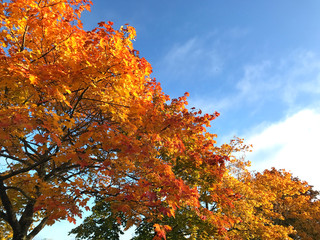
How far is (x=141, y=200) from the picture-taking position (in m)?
6.89

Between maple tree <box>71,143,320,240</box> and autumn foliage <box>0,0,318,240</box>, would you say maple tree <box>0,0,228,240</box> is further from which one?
maple tree <box>71,143,320,240</box>

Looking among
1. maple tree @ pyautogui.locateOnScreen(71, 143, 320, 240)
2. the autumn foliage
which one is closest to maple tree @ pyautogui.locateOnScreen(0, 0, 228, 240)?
the autumn foliage

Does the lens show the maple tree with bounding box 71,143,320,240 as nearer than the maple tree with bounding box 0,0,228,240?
No

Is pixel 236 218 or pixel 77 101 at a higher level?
pixel 77 101

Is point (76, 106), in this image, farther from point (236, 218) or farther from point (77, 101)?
point (236, 218)

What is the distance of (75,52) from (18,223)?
22.7ft

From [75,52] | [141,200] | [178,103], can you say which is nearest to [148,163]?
[141,200]

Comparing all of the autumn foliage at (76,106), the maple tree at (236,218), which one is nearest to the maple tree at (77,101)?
the autumn foliage at (76,106)

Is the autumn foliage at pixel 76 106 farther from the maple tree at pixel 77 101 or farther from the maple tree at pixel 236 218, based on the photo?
the maple tree at pixel 236 218

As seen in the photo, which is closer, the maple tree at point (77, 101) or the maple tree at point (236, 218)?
the maple tree at point (77, 101)

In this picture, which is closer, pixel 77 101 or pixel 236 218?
pixel 77 101

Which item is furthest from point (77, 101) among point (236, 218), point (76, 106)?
point (236, 218)

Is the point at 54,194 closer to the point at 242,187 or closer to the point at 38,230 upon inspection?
the point at 38,230

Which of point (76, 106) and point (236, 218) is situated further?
point (236, 218)
